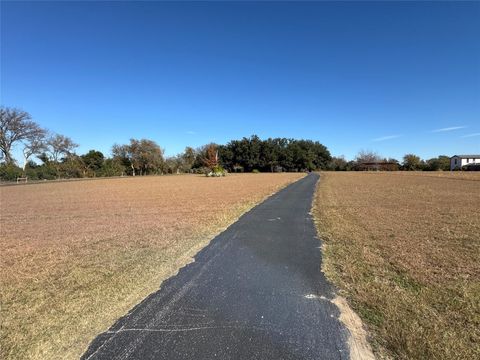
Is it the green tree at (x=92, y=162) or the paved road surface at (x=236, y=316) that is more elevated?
the green tree at (x=92, y=162)

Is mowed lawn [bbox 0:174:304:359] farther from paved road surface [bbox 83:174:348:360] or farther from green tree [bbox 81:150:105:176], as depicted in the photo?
green tree [bbox 81:150:105:176]

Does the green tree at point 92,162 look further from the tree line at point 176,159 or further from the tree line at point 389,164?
the tree line at point 389,164

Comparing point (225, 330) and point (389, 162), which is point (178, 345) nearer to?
point (225, 330)

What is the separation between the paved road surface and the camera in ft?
10.2

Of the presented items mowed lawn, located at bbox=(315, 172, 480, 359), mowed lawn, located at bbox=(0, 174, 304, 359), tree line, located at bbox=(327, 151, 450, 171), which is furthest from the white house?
mowed lawn, located at bbox=(0, 174, 304, 359)

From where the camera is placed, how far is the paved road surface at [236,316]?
311 centimetres

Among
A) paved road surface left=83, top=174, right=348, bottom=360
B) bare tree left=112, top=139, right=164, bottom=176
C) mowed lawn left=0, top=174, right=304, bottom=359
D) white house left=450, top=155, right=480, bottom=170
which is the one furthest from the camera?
white house left=450, top=155, right=480, bottom=170

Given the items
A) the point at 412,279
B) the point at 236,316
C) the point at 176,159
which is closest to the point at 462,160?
the point at 176,159

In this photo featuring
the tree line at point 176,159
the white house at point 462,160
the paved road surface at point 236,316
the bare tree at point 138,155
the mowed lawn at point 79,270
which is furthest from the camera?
the white house at point 462,160

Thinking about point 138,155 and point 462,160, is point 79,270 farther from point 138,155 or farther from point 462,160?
point 462,160

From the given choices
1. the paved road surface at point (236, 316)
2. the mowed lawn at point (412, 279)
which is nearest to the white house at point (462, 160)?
the mowed lawn at point (412, 279)

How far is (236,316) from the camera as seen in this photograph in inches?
150

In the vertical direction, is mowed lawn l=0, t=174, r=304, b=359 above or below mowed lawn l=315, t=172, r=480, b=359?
below

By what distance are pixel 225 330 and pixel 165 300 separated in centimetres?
124
